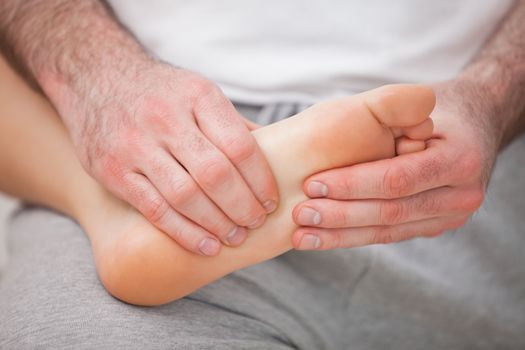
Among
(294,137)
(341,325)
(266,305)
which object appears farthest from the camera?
(341,325)

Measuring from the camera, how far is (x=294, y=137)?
61 centimetres

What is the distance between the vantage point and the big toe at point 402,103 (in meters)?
0.57

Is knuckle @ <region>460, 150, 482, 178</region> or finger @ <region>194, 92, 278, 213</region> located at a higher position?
finger @ <region>194, 92, 278, 213</region>

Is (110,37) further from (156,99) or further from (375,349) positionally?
(375,349)

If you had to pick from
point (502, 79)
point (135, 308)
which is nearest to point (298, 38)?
point (502, 79)

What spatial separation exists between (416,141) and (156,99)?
26 centimetres

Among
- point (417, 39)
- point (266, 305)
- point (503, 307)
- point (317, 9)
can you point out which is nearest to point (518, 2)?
point (417, 39)

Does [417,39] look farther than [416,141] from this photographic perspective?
Yes

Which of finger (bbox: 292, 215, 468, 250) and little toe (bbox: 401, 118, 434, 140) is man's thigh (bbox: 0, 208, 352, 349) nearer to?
finger (bbox: 292, 215, 468, 250)

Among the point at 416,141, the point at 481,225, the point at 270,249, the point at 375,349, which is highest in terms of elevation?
the point at 416,141

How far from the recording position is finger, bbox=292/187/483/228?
24.2 inches

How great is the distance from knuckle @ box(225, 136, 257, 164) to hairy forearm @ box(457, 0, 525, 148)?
0.91 ft

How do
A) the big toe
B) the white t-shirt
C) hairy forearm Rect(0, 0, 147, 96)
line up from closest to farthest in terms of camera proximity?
the big toe < hairy forearm Rect(0, 0, 147, 96) < the white t-shirt

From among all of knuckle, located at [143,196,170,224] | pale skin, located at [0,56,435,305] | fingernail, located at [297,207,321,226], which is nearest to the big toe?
pale skin, located at [0,56,435,305]
